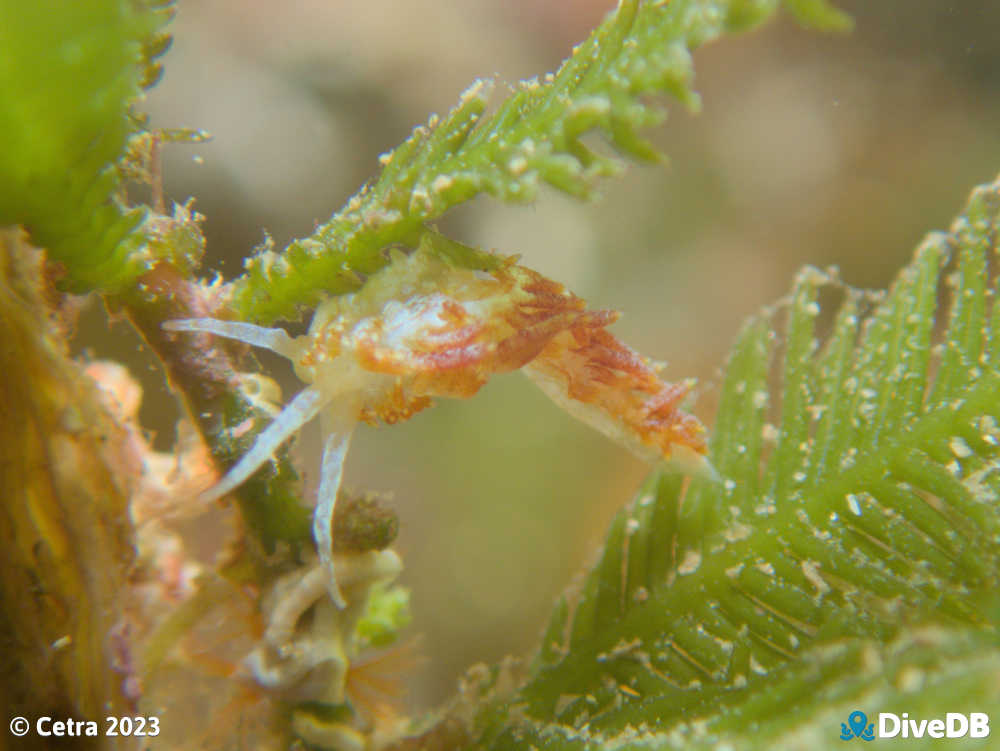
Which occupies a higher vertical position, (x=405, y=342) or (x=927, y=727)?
(x=405, y=342)

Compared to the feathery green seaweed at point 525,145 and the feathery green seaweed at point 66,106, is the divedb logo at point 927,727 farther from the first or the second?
the feathery green seaweed at point 66,106

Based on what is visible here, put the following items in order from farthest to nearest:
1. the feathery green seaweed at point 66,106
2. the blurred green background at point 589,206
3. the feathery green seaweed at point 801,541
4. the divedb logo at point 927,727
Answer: the blurred green background at point 589,206 → the feathery green seaweed at point 801,541 → the feathery green seaweed at point 66,106 → the divedb logo at point 927,727

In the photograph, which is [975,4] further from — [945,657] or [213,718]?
[213,718]

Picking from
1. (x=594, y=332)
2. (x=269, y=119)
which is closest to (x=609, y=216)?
(x=269, y=119)

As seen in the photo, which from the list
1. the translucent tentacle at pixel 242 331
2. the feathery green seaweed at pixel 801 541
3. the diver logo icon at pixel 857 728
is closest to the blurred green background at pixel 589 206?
the feathery green seaweed at pixel 801 541

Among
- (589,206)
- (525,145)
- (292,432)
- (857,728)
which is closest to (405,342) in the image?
(292,432)

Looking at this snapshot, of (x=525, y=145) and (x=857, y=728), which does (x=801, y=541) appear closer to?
(x=857, y=728)

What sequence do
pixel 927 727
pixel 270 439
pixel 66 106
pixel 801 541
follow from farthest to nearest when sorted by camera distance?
pixel 801 541, pixel 270 439, pixel 66 106, pixel 927 727
